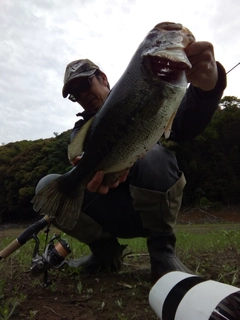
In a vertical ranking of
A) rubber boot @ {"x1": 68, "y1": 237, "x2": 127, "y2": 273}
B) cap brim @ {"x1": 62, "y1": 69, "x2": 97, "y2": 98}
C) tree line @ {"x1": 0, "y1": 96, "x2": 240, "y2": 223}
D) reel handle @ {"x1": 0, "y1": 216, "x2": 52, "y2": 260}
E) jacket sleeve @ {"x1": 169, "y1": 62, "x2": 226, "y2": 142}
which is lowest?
tree line @ {"x1": 0, "y1": 96, "x2": 240, "y2": 223}

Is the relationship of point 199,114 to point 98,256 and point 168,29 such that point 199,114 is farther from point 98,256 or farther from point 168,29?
point 98,256

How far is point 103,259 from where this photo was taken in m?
3.00

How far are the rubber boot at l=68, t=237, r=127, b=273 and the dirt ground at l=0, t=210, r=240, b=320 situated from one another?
4.2 inches

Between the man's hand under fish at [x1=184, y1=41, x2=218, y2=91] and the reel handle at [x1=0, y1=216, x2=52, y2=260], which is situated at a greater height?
the man's hand under fish at [x1=184, y1=41, x2=218, y2=91]

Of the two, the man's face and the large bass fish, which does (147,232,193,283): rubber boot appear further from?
the man's face

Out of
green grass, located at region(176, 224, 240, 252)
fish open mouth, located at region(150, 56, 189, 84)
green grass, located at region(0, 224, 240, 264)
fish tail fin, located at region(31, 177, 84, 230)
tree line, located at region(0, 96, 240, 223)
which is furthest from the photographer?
tree line, located at region(0, 96, 240, 223)

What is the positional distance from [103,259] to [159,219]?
2.40 ft

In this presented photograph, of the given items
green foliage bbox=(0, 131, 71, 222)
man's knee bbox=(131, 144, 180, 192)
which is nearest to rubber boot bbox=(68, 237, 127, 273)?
man's knee bbox=(131, 144, 180, 192)

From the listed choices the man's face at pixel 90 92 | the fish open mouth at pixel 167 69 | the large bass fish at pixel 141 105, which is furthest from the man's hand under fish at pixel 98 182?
the man's face at pixel 90 92

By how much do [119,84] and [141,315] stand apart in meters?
1.39

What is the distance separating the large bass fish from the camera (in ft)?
6.39

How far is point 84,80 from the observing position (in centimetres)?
343

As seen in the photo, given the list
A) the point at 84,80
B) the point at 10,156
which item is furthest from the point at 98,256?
the point at 10,156

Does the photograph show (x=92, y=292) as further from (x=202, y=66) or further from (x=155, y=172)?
(x=202, y=66)
